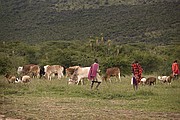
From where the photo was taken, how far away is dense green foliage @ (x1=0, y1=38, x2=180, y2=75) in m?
28.0

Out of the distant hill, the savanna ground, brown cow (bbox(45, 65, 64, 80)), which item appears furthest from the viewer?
the distant hill

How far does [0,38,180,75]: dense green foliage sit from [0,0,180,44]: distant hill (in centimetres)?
420

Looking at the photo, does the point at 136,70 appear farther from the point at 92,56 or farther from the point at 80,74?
the point at 92,56

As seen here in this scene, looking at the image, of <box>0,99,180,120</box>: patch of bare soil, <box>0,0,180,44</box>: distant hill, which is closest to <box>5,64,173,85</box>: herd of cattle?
<box>0,99,180,120</box>: patch of bare soil

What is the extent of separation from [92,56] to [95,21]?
24.2 m

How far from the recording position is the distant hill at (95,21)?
51.1 meters

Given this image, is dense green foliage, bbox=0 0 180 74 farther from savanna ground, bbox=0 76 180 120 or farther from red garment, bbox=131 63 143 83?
savanna ground, bbox=0 76 180 120

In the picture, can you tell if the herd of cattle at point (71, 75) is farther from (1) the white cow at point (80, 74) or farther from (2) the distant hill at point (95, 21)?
(2) the distant hill at point (95, 21)

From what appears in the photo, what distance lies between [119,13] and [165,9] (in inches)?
270

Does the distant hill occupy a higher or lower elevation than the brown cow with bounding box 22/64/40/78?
higher

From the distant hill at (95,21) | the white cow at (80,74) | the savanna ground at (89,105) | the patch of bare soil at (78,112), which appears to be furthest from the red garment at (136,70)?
the distant hill at (95,21)

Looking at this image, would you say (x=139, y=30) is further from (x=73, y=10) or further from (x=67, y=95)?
(x=67, y=95)

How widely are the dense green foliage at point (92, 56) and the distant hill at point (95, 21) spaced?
4.20 meters

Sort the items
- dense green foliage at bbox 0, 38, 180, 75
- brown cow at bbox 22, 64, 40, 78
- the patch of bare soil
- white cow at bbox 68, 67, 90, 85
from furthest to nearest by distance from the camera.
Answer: dense green foliage at bbox 0, 38, 180, 75, brown cow at bbox 22, 64, 40, 78, white cow at bbox 68, 67, 90, 85, the patch of bare soil
